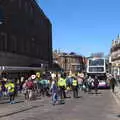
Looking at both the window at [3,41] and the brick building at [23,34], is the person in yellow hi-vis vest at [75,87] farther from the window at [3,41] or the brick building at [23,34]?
the window at [3,41]

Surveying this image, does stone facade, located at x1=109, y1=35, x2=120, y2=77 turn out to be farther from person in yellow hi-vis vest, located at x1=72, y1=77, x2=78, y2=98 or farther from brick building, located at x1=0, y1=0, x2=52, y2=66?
person in yellow hi-vis vest, located at x1=72, y1=77, x2=78, y2=98

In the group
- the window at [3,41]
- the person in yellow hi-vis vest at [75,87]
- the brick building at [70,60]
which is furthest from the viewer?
the brick building at [70,60]

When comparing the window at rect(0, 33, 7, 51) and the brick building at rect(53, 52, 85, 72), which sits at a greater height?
the brick building at rect(53, 52, 85, 72)

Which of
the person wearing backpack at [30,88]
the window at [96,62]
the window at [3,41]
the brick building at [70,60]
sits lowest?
the person wearing backpack at [30,88]

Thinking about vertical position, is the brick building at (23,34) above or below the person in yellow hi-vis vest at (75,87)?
above

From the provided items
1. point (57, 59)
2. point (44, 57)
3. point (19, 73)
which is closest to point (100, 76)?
point (19, 73)

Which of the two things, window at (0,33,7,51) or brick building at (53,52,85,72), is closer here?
window at (0,33,7,51)

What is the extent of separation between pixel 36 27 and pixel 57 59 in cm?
7899

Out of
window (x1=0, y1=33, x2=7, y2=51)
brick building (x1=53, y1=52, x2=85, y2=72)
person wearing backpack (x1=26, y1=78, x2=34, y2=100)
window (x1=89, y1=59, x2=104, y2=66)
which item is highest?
brick building (x1=53, y1=52, x2=85, y2=72)

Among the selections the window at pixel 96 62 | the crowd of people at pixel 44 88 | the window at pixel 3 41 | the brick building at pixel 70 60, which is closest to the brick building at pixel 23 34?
the window at pixel 3 41

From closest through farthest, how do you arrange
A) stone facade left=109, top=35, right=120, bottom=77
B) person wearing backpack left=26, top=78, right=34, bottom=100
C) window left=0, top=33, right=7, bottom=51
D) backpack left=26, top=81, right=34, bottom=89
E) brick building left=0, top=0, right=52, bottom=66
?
person wearing backpack left=26, top=78, right=34, bottom=100
backpack left=26, top=81, right=34, bottom=89
window left=0, top=33, right=7, bottom=51
brick building left=0, top=0, right=52, bottom=66
stone facade left=109, top=35, right=120, bottom=77

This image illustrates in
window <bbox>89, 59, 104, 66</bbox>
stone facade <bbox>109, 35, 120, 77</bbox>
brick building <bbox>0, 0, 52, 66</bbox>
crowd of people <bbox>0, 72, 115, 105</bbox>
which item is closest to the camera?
crowd of people <bbox>0, 72, 115, 105</bbox>

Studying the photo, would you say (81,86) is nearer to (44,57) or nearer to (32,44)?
(32,44)

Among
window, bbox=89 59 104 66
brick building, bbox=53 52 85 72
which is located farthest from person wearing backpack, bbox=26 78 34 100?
brick building, bbox=53 52 85 72
